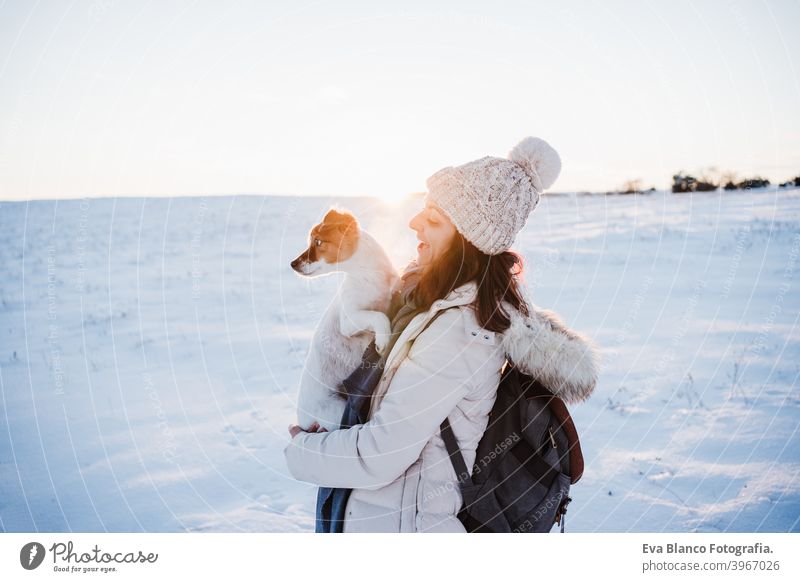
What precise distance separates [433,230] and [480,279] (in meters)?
0.34

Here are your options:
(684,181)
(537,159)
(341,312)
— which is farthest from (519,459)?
(684,181)

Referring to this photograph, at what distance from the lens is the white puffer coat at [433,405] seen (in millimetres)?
2062

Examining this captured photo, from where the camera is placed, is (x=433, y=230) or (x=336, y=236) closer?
(x=433, y=230)

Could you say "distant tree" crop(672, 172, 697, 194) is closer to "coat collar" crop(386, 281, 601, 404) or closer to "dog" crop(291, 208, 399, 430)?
"dog" crop(291, 208, 399, 430)

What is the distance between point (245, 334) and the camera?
8383 mm

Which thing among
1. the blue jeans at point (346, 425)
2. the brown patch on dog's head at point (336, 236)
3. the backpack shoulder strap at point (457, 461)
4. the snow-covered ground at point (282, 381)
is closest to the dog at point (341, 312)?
the brown patch on dog's head at point (336, 236)

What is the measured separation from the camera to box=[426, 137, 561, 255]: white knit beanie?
2225 mm

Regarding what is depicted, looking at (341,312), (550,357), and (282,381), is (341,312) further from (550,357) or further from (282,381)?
(282,381)

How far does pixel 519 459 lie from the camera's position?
82.7 inches

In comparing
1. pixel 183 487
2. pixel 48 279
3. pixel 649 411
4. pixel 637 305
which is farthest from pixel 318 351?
pixel 48 279

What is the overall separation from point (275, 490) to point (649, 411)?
3.56 m

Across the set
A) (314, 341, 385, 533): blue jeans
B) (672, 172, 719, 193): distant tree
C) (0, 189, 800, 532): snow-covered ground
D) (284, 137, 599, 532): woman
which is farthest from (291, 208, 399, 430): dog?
(672, 172, 719, 193): distant tree

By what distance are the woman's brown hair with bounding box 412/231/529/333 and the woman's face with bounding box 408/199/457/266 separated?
0.03m
